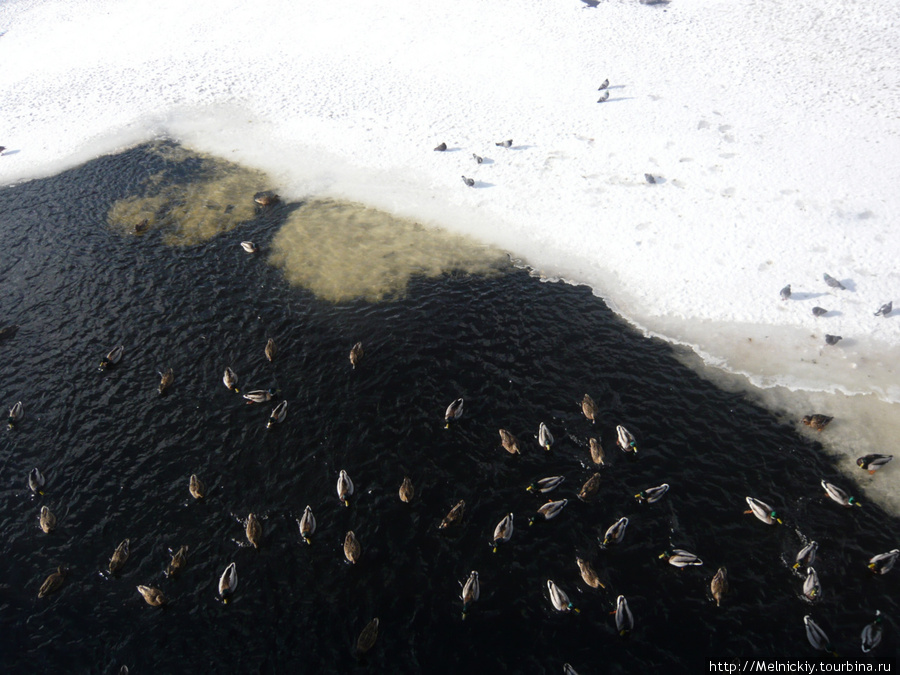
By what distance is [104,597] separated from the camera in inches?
656

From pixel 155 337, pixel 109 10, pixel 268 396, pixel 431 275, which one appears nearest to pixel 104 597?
pixel 268 396

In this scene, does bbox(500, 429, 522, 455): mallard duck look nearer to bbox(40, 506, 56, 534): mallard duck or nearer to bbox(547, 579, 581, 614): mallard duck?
bbox(547, 579, 581, 614): mallard duck

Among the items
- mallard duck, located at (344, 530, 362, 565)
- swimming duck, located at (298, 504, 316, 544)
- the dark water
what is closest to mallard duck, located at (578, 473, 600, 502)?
the dark water

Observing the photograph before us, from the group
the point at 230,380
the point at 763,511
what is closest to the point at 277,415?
the point at 230,380

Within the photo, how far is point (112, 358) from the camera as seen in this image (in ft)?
80.4

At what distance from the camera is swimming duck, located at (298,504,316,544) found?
17.8 meters

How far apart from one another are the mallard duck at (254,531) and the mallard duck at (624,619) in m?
12.4

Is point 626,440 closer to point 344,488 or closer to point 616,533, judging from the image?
point 616,533

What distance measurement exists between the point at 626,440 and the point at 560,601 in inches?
280

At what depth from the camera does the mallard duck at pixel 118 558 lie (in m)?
17.2

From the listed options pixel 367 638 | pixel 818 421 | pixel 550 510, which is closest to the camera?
pixel 367 638

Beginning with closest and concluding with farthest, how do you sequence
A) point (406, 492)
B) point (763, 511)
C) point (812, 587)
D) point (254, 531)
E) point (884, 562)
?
point (812, 587), point (884, 562), point (254, 531), point (763, 511), point (406, 492)

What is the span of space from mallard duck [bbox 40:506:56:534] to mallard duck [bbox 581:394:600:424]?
834 inches

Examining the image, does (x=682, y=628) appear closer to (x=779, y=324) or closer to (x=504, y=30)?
(x=779, y=324)
